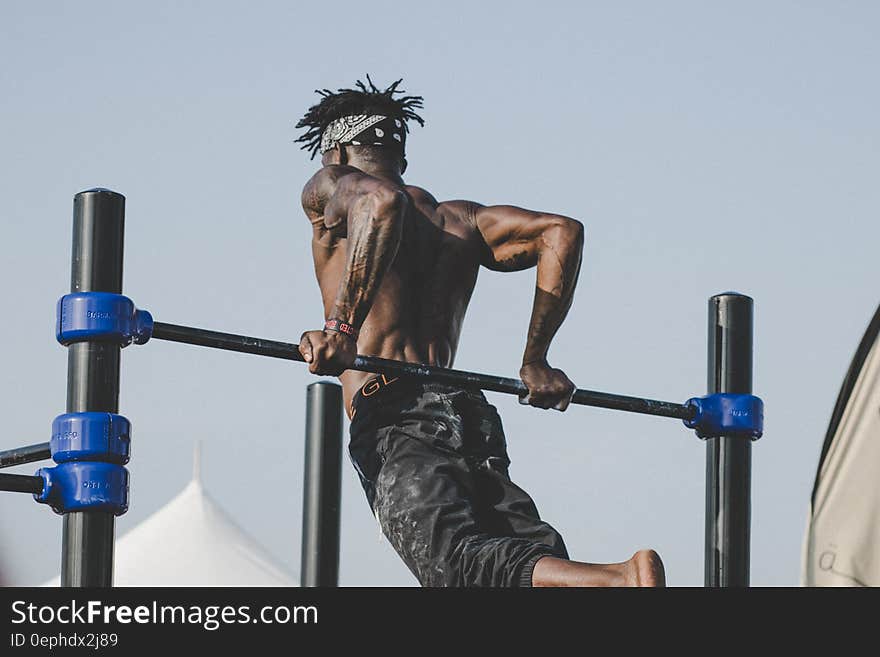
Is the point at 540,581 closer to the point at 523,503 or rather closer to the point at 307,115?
the point at 523,503

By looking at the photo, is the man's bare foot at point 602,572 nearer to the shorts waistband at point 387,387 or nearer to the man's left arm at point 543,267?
the man's left arm at point 543,267

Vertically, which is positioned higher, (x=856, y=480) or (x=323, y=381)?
(x=323, y=381)

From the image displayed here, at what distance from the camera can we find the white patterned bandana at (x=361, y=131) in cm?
453

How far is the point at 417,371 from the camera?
399cm

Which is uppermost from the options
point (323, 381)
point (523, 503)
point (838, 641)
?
point (323, 381)

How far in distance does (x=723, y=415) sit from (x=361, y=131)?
56.7 inches

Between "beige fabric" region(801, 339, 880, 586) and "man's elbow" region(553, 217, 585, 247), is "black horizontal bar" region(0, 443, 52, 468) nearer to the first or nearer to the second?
"man's elbow" region(553, 217, 585, 247)

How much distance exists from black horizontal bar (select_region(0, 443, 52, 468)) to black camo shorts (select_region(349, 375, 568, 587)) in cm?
101

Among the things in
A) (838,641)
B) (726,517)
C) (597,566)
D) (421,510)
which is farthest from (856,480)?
(726,517)

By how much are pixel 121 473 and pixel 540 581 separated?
3.74 feet

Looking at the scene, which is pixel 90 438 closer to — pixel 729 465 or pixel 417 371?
pixel 417 371

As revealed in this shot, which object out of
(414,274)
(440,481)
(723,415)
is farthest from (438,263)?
(723,415)

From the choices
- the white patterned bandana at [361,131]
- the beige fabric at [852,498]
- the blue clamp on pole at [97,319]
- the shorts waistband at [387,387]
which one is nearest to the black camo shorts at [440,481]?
the shorts waistband at [387,387]

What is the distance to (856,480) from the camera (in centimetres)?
149
